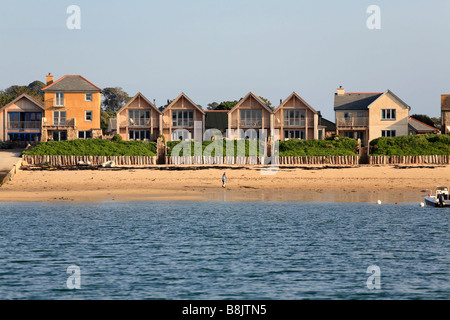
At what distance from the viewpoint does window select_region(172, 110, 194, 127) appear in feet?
270

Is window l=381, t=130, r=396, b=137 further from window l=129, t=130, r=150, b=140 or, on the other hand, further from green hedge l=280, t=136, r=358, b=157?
window l=129, t=130, r=150, b=140

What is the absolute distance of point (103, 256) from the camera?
2800cm

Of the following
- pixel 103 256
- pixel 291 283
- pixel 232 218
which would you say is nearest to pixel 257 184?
pixel 232 218

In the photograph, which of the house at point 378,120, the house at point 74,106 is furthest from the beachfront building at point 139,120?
the house at point 378,120

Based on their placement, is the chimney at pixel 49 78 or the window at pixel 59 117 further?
the chimney at pixel 49 78

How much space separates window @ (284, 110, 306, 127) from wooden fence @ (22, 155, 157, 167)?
79.2 ft

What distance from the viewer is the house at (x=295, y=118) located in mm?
81188

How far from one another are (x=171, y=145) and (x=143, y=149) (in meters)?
2.99

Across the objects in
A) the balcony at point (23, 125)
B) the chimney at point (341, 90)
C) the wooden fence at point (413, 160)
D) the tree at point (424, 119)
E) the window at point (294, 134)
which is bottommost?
the wooden fence at point (413, 160)

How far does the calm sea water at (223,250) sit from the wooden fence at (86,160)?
15.8 meters

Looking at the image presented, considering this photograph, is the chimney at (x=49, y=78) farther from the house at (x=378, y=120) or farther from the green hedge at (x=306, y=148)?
the house at (x=378, y=120)

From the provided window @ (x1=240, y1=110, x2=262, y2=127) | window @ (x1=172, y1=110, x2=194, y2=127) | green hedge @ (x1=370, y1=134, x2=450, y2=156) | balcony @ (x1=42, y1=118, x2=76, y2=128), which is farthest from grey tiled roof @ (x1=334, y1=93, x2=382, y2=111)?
balcony @ (x1=42, y1=118, x2=76, y2=128)
